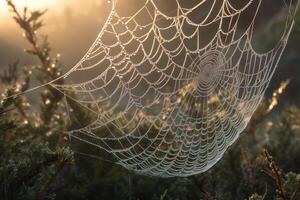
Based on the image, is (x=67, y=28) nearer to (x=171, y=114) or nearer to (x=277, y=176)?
(x=171, y=114)

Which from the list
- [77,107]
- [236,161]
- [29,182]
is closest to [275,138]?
[236,161]

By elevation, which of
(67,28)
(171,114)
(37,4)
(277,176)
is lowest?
(277,176)

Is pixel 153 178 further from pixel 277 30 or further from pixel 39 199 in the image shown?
pixel 277 30

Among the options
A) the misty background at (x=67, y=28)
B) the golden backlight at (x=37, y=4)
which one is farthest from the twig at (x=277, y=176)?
the misty background at (x=67, y=28)

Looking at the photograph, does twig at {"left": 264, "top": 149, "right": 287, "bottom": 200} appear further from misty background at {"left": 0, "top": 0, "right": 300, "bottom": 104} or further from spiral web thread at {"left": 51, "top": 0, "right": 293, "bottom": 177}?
misty background at {"left": 0, "top": 0, "right": 300, "bottom": 104}

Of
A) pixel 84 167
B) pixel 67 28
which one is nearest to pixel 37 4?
pixel 67 28

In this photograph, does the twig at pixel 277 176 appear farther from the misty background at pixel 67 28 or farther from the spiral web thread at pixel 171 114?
the misty background at pixel 67 28

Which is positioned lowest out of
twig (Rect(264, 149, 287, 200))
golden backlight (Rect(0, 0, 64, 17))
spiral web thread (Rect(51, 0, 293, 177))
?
twig (Rect(264, 149, 287, 200))

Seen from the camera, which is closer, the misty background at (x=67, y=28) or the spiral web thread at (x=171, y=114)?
the spiral web thread at (x=171, y=114)

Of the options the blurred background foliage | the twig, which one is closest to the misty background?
the blurred background foliage
